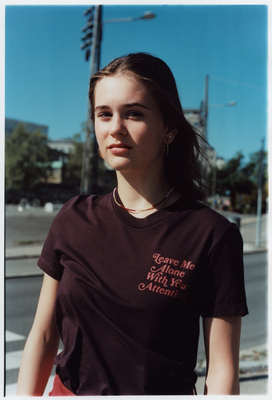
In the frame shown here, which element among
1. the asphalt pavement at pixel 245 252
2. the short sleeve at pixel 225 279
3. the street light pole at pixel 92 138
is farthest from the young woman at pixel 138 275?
the street light pole at pixel 92 138

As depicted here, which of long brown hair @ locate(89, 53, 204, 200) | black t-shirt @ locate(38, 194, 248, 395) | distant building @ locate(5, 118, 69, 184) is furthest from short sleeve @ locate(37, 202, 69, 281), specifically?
distant building @ locate(5, 118, 69, 184)

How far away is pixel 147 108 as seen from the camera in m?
1.24

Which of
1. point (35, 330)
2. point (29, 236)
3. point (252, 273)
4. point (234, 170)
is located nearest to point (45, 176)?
point (29, 236)

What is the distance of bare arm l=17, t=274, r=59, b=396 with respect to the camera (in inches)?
52.4

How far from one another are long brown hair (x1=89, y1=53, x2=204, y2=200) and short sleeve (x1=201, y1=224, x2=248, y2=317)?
230 mm

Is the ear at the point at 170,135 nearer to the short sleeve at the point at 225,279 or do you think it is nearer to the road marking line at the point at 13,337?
the short sleeve at the point at 225,279

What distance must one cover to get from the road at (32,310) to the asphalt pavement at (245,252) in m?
0.53

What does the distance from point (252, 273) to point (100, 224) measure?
1024cm

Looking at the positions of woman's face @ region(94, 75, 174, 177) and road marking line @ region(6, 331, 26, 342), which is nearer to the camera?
woman's face @ region(94, 75, 174, 177)

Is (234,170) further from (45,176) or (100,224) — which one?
(45,176)

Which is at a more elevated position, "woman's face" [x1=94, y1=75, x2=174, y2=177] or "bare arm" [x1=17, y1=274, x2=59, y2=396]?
"woman's face" [x1=94, y1=75, x2=174, y2=177]

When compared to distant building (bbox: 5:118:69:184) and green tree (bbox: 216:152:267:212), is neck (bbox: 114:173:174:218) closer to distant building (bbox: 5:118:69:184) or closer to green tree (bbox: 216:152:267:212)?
green tree (bbox: 216:152:267:212)

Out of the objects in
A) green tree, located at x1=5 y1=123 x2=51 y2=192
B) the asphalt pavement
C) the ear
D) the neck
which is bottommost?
the asphalt pavement

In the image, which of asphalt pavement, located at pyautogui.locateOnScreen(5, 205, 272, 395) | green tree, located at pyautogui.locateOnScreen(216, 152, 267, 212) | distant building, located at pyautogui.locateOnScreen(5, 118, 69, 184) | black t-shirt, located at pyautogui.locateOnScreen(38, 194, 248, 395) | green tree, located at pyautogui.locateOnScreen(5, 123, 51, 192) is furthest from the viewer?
green tree, located at pyautogui.locateOnScreen(5, 123, 51, 192)
